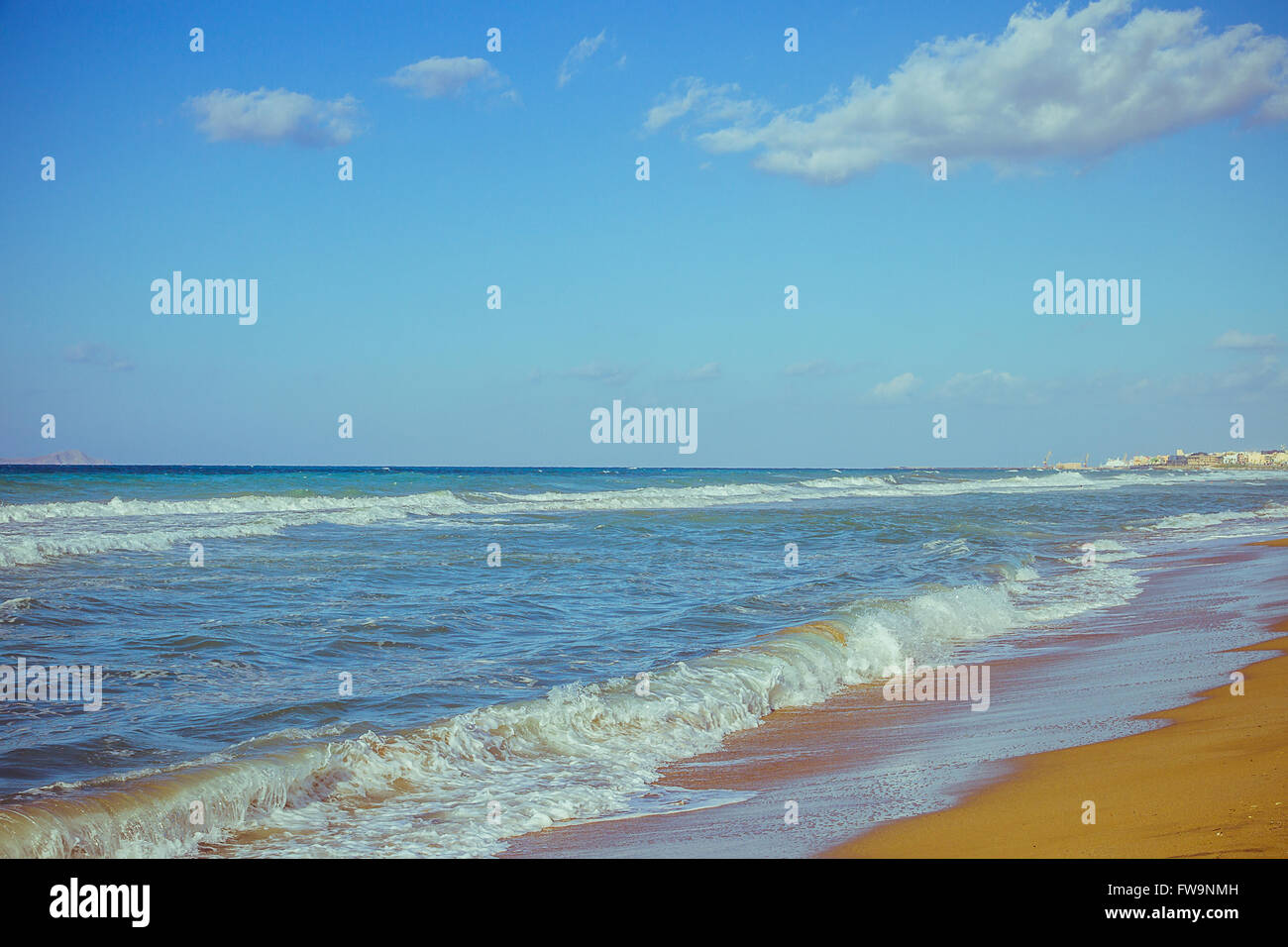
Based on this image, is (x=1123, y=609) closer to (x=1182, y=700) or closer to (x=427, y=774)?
(x=1182, y=700)

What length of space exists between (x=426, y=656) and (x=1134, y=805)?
21.4 ft

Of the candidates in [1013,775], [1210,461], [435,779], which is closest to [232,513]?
[435,779]

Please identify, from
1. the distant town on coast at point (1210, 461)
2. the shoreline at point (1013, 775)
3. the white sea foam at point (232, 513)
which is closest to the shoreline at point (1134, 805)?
the shoreline at point (1013, 775)

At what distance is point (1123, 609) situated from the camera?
12391 millimetres

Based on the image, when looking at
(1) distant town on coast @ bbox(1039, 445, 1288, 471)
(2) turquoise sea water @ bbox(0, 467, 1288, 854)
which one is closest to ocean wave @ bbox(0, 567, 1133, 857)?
(2) turquoise sea water @ bbox(0, 467, 1288, 854)

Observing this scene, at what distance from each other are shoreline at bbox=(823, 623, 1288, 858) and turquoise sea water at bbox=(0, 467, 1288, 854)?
2010 mm

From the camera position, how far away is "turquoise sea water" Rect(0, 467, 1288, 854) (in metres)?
5.20

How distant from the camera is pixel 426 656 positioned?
9062 mm

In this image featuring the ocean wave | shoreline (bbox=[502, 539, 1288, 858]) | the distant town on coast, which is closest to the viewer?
shoreline (bbox=[502, 539, 1288, 858])

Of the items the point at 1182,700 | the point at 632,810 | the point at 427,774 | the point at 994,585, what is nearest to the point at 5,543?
the point at 427,774

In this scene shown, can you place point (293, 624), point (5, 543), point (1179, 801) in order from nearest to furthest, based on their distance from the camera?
1. point (1179, 801)
2. point (293, 624)
3. point (5, 543)

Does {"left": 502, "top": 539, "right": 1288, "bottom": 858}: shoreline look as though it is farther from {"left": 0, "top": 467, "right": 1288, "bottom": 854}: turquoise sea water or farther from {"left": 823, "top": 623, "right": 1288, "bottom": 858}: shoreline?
{"left": 0, "top": 467, "right": 1288, "bottom": 854}: turquoise sea water

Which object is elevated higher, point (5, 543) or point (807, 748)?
point (5, 543)

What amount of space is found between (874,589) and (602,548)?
298 inches
